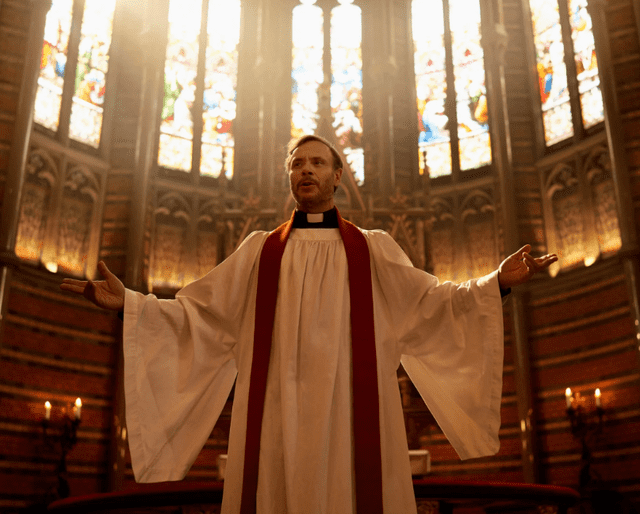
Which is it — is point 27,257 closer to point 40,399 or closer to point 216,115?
point 40,399

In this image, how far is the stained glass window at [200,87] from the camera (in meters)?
10.7

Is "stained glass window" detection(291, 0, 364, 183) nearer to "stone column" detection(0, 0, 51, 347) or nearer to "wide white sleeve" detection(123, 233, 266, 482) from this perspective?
"stone column" detection(0, 0, 51, 347)

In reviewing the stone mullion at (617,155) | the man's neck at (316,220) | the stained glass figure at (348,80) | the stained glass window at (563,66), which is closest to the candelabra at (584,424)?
the stone mullion at (617,155)

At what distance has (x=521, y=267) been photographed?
2.56 meters

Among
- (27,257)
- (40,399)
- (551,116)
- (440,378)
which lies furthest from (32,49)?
(440,378)

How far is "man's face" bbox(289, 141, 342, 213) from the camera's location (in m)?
2.71

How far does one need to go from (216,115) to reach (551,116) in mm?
4846

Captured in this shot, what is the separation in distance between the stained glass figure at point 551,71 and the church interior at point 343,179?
31 mm

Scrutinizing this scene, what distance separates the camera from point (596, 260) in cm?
888

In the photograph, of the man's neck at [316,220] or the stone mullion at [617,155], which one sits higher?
the stone mullion at [617,155]

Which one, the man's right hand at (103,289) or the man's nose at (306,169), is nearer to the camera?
the man's right hand at (103,289)

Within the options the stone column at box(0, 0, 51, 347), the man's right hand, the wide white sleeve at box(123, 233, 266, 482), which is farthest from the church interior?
the man's right hand

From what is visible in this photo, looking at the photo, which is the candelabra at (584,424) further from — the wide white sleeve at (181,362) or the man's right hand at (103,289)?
the man's right hand at (103,289)

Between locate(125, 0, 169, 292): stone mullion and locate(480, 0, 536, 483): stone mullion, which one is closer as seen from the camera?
locate(480, 0, 536, 483): stone mullion
